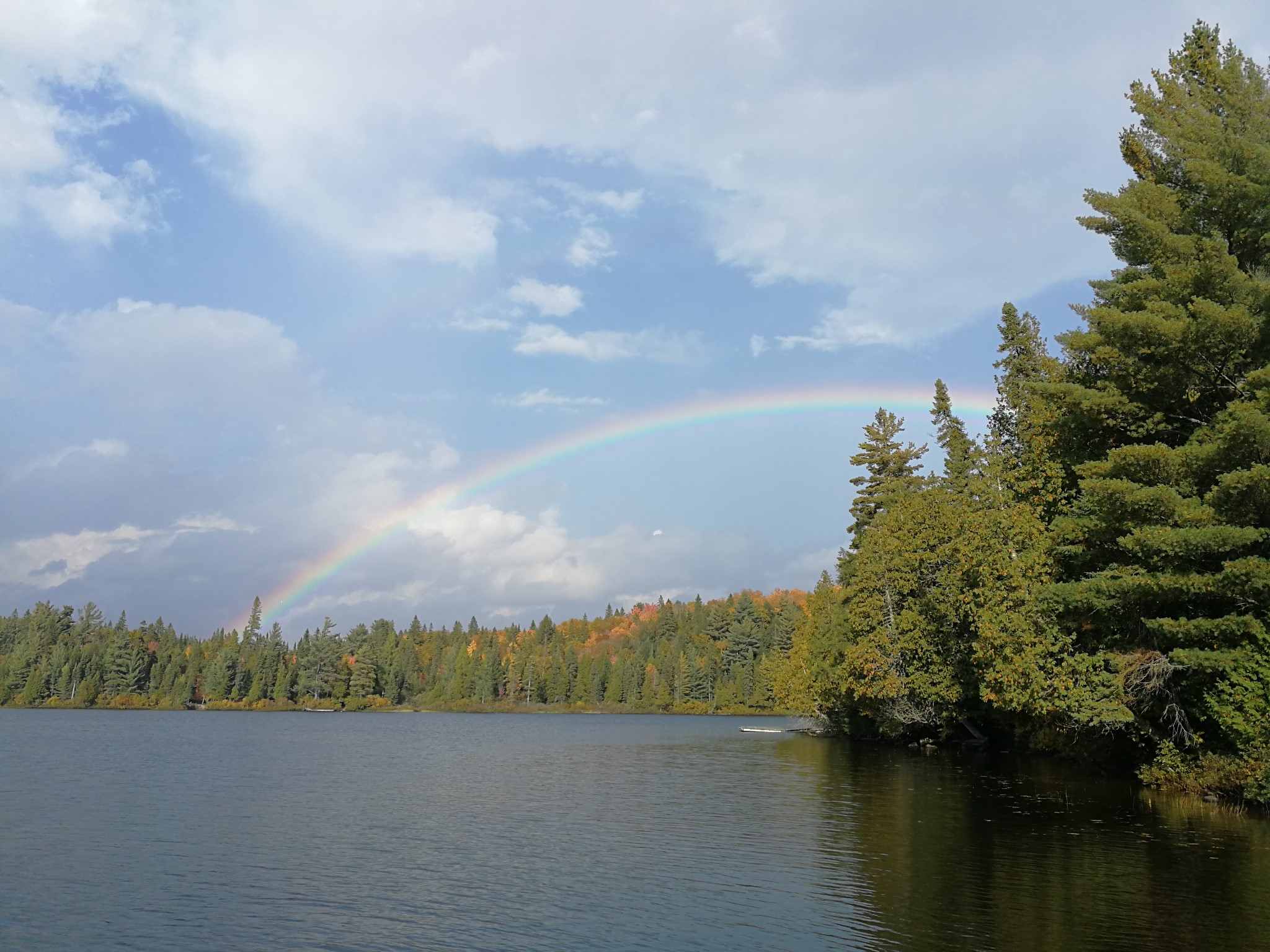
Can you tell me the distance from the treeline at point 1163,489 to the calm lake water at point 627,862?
430 cm

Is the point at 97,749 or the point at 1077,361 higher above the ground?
the point at 1077,361

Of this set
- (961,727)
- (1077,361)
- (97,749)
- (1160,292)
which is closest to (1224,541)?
(1160,292)

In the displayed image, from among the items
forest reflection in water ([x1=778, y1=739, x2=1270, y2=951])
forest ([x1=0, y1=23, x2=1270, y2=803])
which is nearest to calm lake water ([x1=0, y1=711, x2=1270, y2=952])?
forest reflection in water ([x1=778, y1=739, x2=1270, y2=951])

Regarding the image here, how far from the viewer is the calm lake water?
18953mm

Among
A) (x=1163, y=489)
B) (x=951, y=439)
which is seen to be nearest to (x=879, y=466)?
(x=951, y=439)

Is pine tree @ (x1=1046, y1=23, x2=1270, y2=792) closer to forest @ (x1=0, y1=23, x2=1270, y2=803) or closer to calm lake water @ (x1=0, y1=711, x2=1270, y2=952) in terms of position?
forest @ (x1=0, y1=23, x2=1270, y2=803)

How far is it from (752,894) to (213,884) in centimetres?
1446

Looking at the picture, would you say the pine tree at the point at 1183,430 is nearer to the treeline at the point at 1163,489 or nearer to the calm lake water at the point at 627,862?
the treeline at the point at 1163,489

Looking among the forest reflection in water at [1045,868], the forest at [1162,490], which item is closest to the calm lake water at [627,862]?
the forest reflection in water at [1045,868]

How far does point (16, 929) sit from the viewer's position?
19641 mm

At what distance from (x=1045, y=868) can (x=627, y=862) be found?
38.0 feet

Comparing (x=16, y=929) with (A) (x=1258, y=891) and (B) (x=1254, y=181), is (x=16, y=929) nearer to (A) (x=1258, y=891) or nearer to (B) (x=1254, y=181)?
(A) (x=1258, y=891)

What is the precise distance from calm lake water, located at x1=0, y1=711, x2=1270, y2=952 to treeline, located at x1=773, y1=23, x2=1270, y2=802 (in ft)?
14.1

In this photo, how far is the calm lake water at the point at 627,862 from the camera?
19.0 meters
